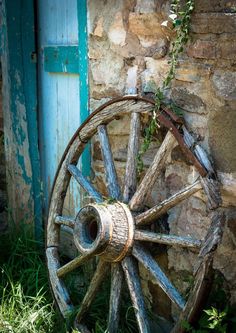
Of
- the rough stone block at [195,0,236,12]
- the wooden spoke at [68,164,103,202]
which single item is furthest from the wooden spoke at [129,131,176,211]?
the rough stone block at [195,0,236,12]

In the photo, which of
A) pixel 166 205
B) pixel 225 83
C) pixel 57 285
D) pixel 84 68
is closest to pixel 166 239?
pixel 166 205

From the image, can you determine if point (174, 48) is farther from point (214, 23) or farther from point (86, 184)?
point (86, 184)

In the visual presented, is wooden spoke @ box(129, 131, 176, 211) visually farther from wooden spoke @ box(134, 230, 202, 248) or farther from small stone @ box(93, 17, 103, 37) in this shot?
small stone @ box(93, 17, 103, 37)

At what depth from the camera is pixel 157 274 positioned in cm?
311

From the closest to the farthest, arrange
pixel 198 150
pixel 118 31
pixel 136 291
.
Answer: pixel 198 150 → pixel 136 291 → pixel 118 31

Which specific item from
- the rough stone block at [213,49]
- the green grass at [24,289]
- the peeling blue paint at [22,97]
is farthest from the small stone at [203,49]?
the peeling blue paint at [22,97]

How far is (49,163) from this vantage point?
184 inches

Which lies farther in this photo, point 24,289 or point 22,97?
point 22,97

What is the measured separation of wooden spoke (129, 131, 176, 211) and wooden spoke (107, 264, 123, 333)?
0.35 meters

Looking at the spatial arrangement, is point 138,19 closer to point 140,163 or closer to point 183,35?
point 183,35

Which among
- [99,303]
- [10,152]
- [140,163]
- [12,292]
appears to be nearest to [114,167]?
[140,163]

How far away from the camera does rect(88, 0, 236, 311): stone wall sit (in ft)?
9.49

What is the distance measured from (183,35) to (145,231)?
98cm

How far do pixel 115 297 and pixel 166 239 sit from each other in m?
0.47
